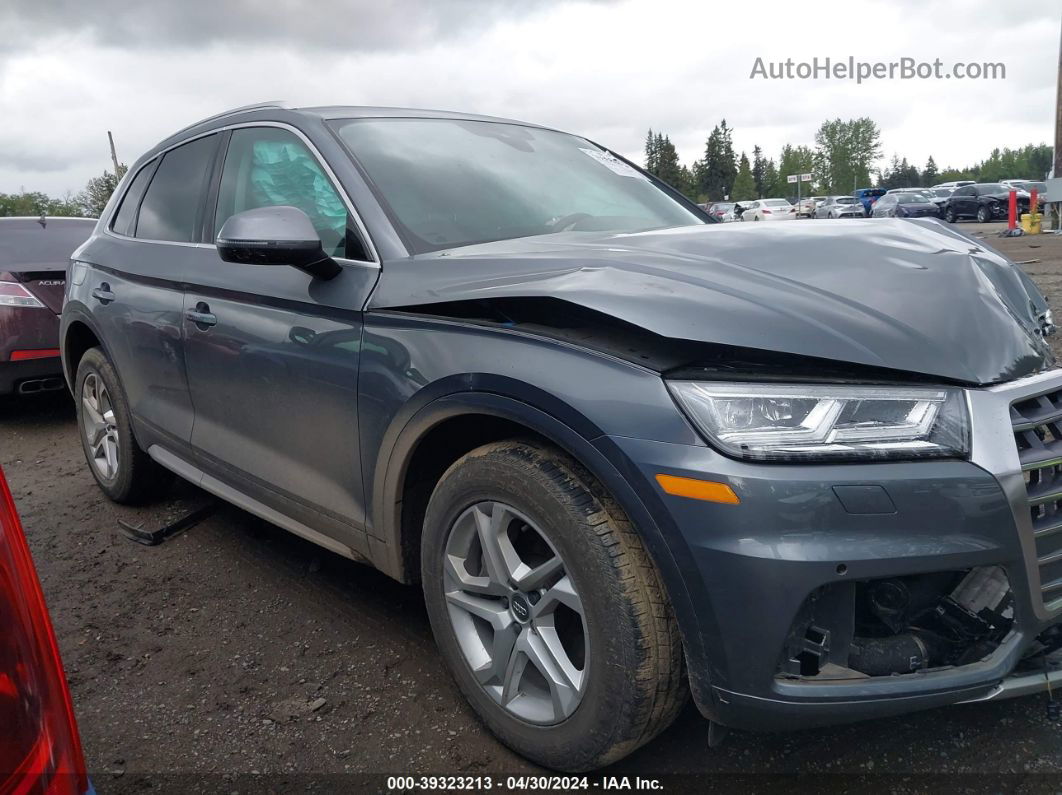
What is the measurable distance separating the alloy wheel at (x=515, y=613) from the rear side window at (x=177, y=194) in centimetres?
200

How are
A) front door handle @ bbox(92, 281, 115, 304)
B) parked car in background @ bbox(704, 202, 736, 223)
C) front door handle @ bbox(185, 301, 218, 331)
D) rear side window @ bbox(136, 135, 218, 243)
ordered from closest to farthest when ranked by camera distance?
1. front door handle @ bbox(185, 301, 218, 331)
2. rear side window @ bbox(136, 135, 218, 243)
3. parked car in background @ bbox(704, 202, 736, 223)
4. front door handle @ bbox(92, 281, 115, 304)

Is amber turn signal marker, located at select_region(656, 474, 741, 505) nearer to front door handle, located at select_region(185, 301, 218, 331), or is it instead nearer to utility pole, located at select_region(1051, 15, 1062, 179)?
front door handle, located at select_region(185, 301, 218, 331)

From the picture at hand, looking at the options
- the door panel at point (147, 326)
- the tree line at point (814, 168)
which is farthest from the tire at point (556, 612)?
the tree line at point (814, 168)

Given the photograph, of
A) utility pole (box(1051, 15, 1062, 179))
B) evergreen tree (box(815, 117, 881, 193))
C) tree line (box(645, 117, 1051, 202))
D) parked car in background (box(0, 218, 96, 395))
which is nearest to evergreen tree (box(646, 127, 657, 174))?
tree line (box(645, 117, 1051, 202))

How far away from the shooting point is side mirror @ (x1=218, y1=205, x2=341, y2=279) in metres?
2.34

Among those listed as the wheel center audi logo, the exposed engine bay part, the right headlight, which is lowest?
the wheel center audi logo

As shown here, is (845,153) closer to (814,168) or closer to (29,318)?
(814,168)

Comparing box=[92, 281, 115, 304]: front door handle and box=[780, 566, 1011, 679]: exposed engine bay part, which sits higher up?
box=[92, 281, 115, 304]: front door handle

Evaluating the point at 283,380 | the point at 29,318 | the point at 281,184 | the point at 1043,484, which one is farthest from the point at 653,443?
the point at 29,318

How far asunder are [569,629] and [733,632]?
51 centimetres

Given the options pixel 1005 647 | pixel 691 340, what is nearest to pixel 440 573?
pixel 691 340

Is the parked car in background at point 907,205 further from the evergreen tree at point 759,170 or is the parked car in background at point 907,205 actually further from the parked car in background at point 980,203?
the evergreen tree at point 759,170

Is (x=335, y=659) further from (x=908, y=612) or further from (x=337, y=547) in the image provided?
(x=908, y=612)

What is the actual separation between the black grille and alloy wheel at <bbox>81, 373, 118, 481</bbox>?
3.86 m
